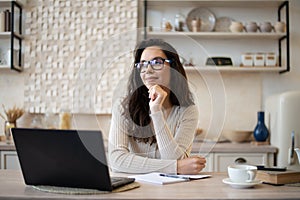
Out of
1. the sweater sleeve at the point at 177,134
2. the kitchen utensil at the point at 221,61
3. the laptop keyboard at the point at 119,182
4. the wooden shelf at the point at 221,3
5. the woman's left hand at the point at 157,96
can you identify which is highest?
the wooden shelf at the point at 221,3

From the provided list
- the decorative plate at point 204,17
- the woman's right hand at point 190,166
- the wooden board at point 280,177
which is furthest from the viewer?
the decorative plate at point 204,17

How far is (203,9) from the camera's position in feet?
13.4

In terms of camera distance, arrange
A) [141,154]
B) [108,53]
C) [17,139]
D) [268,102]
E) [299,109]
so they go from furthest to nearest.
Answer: [268,102]
[299,109]
[141,154]
[108,53]
[17,139]

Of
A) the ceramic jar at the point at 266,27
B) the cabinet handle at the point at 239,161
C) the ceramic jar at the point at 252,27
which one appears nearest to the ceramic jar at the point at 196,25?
the ceramic jar at the point at 252,27

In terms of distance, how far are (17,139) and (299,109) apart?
2.50 meters

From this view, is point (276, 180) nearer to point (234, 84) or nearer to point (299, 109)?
point (299, 109)

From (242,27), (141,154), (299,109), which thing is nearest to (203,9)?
(242,27)

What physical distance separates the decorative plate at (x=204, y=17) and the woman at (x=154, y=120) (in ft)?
6.12

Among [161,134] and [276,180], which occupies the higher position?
[161,134]

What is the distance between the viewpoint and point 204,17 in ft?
13.4

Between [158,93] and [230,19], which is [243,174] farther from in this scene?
[230,19]

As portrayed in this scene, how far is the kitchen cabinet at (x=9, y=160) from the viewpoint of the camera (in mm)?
3602

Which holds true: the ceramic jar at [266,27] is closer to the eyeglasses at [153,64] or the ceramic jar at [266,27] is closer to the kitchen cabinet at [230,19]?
the kitchen cabinet at [230,19]

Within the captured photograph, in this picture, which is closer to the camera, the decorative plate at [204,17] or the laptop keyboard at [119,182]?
the laptop keyboard at [119,182]
